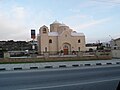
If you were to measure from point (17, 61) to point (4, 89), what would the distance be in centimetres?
2457

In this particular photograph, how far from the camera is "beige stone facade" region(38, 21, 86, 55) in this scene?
67500 mm

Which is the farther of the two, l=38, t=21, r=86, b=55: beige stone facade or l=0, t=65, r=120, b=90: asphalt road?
l=38, t=21, r=86, b=55: beige stone facade

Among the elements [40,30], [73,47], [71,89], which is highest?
[40,30]

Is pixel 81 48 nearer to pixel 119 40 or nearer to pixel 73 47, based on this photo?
pixel 73 47

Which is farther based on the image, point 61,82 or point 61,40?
point 61,40

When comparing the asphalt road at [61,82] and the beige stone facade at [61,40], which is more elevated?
the beige stone facade at [61,40]

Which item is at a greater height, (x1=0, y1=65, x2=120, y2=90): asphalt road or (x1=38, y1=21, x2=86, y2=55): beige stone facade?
(x1=38, y1=21, x2=86, y2=55): beige stone facade

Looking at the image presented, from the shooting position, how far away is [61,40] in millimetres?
69625

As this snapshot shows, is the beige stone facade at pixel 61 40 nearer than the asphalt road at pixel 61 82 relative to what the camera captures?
No

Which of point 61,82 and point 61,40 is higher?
point 61,40

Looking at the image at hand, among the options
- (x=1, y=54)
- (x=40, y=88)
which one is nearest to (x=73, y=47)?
(x=1, y=54)

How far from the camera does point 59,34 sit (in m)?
70.4

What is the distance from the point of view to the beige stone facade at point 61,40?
67.5 metres

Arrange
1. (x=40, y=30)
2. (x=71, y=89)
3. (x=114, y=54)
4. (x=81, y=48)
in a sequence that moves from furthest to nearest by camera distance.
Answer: (x=81, y=48) < (x=40, y=30) < (x=114, y=54) < (x=71, y=89)
